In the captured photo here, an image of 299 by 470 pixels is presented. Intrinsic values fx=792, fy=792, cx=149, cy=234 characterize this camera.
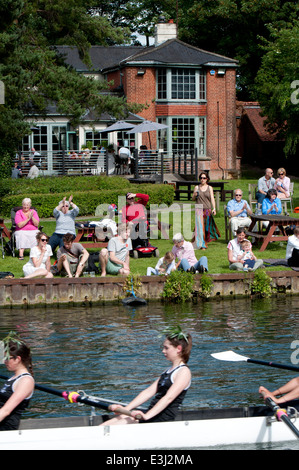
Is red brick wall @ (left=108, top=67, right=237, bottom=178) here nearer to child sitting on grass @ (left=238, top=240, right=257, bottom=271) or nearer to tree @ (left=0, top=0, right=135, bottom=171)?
tree @ (left=0, top=0, right=135, bottom=171)

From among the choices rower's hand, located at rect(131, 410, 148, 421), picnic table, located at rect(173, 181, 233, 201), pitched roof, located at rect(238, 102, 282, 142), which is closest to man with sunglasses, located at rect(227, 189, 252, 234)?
Result: picnic table, located at rect(173, 181, 233, 201)

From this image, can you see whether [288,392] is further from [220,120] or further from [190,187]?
[220,120]

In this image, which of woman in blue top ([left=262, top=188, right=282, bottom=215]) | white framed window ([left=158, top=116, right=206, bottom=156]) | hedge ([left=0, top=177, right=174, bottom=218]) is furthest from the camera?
white framed window ([left=158, top=116, right=206, bottom=156])

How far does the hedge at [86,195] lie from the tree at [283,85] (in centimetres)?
830

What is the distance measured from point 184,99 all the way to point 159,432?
39259 millimetres

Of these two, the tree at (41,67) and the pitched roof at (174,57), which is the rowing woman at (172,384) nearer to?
the tree at (41,67)

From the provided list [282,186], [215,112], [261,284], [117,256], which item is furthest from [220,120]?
[117,256]

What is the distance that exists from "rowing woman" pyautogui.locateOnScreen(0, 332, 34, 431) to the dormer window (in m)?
38.8

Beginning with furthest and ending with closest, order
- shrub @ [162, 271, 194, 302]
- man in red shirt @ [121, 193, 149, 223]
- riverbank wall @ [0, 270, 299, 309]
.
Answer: man in red shirt @ [121, 193, 149, 223] → shrub @ [162, 271, 194, 302] → riverbank wall @ [0, 270, 299, 309]

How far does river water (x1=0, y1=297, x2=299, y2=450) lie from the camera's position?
1216 cm

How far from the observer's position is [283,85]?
130ft

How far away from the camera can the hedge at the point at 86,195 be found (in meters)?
28.1

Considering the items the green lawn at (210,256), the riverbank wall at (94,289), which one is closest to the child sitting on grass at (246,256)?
the riverbank wall at (94,289)
